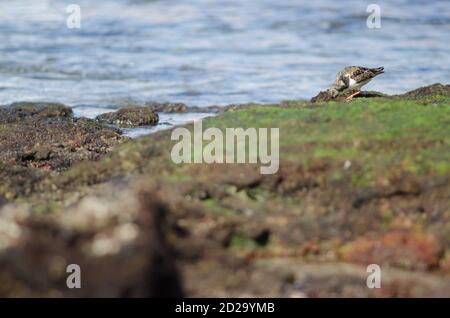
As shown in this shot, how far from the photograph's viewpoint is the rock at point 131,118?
1102 cm

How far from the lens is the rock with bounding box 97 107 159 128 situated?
11.0m

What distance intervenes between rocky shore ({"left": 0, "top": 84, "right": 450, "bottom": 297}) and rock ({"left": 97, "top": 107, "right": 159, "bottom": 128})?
442cm

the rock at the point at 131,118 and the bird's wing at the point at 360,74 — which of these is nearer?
the bird's wing at the point at 360,74

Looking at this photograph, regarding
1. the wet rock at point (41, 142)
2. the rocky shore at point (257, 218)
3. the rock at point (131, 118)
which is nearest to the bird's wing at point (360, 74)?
the rocky shore at point (257, 218)

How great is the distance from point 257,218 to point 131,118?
590 centimetres

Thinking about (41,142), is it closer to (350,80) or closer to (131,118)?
(131,118)

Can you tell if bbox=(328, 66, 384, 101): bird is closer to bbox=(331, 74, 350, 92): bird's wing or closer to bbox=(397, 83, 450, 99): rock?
bbox=(331, 74, 350, 92): bird's wing

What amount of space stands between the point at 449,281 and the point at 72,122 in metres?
6.46

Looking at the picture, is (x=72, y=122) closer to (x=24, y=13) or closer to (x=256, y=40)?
(x=256, y=40)

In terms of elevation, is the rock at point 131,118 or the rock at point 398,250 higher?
the rock at point 131,118

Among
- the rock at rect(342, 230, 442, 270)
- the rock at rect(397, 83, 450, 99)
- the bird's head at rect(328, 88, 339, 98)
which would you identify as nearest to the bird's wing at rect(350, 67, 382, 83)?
the bird's head at rect(328, 88, 339, 98)

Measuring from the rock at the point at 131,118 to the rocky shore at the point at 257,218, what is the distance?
174 inches

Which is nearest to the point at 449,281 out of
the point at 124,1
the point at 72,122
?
the point at 72,122

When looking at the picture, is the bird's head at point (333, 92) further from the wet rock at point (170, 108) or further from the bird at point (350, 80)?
the wet rock at point (170, 108)
